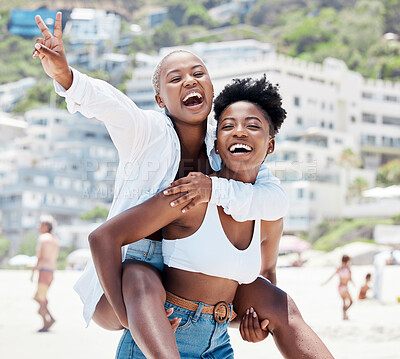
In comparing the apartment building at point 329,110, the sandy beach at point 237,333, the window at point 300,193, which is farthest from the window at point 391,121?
the sandy beach at point 237,333

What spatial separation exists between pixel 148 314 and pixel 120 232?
0.34m

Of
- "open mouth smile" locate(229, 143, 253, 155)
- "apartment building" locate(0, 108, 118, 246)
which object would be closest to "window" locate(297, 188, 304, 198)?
"apartment building" locate(0, 108, 118, 246)

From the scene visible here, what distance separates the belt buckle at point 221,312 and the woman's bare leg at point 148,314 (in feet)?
0.98

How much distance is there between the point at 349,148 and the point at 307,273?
2714 centimetres

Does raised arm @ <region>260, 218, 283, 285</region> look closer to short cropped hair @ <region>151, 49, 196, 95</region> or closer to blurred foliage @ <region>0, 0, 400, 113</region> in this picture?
short cropped hair @ <region>151, 49, 196, 95</region>

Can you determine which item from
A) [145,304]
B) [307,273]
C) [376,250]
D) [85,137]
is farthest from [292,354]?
[85,137]

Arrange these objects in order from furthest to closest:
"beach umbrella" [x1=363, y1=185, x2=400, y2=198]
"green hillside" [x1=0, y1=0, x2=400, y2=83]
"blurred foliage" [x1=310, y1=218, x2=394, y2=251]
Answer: "green hillside" [x1=0, y1=0, x2=400, y2=83]
"beach umbrella" [x1=363, y1=185, x2=400, y2=198]
"blurred foliage" [x1=310, y1=218, x2=394, y2=251]

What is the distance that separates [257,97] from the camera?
9.05 ft

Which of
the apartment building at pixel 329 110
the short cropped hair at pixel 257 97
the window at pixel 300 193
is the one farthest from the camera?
the apartment building at pixel 329 110

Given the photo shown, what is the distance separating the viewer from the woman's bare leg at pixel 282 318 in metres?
2.52

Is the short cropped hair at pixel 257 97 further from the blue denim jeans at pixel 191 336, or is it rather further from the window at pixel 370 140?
the window at pixel 370 140

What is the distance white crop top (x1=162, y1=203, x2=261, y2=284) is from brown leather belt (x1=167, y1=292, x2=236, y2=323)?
0.12 m

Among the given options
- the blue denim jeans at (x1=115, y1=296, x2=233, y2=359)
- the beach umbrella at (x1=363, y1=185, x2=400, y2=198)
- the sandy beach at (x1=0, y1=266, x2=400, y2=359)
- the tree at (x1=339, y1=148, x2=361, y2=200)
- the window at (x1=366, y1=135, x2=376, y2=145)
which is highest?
the window at (x1=366, y1=135, x2=376, y2=145)

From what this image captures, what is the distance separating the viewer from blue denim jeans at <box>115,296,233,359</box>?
2.51m
